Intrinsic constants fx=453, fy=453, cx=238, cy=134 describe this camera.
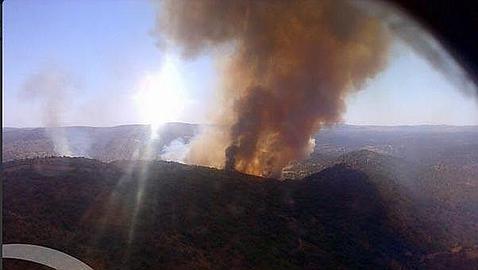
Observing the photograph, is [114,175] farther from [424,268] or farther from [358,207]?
[424,268]

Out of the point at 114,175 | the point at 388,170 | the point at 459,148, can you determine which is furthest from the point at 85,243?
the point at 459,148

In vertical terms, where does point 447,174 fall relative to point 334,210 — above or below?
above

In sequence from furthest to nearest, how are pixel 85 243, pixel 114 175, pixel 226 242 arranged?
pixel 114 175, pixel 226 242, pixel 85 243

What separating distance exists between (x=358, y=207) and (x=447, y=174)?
979mm

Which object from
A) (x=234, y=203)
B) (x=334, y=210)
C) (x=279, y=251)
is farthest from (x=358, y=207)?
(x=234, y=203)

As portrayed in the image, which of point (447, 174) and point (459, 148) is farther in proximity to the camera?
point (447, 174)

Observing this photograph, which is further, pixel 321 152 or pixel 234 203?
pixel 321 152

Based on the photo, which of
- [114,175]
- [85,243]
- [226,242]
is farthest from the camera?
[114,175]

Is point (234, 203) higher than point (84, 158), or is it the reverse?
point (84, 158)

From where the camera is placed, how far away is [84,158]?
4594 millimetres

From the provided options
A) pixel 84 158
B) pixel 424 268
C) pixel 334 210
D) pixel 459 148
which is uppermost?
pixel 459 148

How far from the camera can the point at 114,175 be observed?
463 cm

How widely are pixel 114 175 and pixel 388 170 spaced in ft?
9.28

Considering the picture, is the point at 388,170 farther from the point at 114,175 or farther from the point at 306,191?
the point at 114,175
